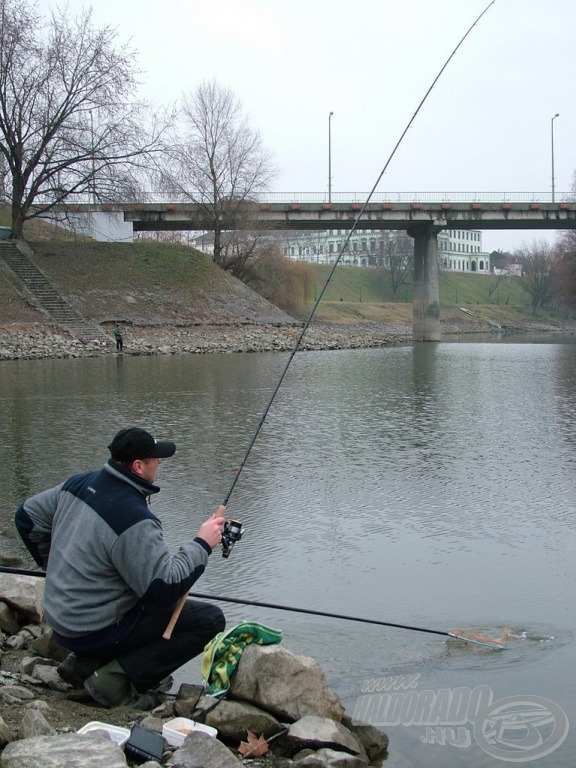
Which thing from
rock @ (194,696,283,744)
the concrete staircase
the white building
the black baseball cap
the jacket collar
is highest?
the white building

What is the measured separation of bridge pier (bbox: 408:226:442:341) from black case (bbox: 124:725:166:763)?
57979mm

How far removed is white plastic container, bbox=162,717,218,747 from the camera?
429 cm

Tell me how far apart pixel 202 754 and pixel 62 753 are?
0.65 meters

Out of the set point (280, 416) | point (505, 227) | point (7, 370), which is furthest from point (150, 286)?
point (280, 416)

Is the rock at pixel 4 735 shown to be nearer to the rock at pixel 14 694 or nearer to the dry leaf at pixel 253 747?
the rock at pixel 14 694

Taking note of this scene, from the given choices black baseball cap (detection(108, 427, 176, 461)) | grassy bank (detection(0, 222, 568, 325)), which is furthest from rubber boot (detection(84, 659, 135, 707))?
grassy bank (detection(0, 222, 568, 325))

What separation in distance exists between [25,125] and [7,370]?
71.1 feet

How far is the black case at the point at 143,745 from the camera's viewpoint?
13.4 feet

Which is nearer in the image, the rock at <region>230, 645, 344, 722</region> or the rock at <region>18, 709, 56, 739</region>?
the rock at <region>18, 709, 56, 739</region>

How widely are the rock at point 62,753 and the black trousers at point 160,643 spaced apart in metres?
1.04

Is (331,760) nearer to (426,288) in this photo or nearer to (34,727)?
(34,727)

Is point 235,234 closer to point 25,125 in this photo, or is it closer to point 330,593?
point 25,125

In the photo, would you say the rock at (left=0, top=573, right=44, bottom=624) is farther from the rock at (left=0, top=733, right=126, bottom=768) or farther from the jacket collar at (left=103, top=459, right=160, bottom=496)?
the rock at (left=0, top=733, right=126, bottom=768)

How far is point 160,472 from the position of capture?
37.3 feet
